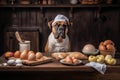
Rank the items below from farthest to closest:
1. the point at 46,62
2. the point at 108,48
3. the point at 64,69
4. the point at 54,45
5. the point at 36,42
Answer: the point at 36,42 → the point at 54,45 → the point at 108,48 → the point at 46,62 → the point at 64,69

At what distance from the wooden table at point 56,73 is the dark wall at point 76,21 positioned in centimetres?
283

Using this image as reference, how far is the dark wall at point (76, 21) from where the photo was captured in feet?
17.1

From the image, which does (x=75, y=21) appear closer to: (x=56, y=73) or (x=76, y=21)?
(x=76, y=21)

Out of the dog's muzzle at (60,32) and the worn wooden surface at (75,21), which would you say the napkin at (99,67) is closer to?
the dog's muzzle at (60,32)

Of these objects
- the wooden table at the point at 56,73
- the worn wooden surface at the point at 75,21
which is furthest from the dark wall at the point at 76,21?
the wooden table at the point at 56,73

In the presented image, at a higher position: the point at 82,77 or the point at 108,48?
the point at 108,48

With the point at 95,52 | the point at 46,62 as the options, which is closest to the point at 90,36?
the point at 95,52

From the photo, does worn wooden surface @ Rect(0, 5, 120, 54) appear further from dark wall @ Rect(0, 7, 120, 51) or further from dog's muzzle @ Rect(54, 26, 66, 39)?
dog's muzzle @ Rect(54, 26, 66, 39)

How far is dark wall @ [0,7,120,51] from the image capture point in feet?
17.1

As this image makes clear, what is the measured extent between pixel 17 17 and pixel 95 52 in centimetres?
264

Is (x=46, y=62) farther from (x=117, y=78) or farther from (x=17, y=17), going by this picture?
(x=17, y=17)

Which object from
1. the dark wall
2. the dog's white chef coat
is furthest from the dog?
the dark wall

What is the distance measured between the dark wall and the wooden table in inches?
112

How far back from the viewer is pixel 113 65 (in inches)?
97.1
